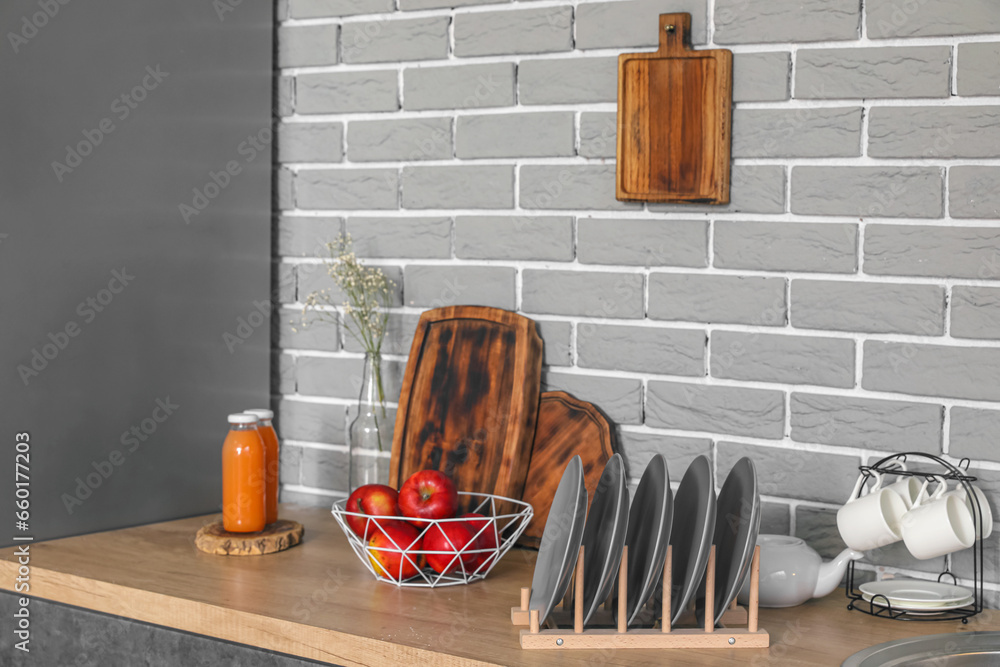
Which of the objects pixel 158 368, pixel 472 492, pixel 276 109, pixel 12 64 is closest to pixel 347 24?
pixel 276 109

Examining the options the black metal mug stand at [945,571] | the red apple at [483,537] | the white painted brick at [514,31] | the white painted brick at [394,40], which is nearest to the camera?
the black metal mug stand at [945,571]

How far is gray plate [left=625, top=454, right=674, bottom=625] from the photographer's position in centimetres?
116

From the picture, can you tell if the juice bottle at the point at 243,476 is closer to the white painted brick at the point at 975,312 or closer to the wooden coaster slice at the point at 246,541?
the wooden coaster slice at the point at 246,541

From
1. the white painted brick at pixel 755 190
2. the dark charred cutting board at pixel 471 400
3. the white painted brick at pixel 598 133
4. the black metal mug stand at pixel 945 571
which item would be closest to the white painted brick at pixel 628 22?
the white painted brick at pixel 598 133

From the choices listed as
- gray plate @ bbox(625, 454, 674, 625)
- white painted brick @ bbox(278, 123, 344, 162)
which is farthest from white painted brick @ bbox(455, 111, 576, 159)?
gray plate @ bbox(625, 454, 674, 625)

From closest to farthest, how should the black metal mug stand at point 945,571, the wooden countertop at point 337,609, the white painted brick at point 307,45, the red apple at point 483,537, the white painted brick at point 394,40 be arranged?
the wooden countertop at point 337,609 → the black metal mug stand at point 945,571 → the red apple at point 483,537 → the white painted brick at point 394,40 → the white painted brick at point 307,45

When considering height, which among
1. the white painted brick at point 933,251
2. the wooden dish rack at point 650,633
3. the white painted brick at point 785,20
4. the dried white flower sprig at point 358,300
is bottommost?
the wooden dish rack at point 650,633

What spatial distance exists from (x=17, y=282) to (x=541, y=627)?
3.04 ft

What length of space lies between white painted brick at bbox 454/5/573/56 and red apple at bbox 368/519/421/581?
2.62 ft

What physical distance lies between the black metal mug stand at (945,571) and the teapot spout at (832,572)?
38 millimetres

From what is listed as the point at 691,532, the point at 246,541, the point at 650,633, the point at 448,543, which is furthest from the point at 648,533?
the point at 246,541

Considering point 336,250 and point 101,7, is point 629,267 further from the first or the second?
point 101,7

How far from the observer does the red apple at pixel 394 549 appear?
133 cm

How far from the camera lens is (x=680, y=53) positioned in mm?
1434
